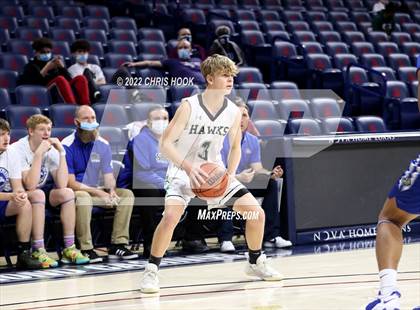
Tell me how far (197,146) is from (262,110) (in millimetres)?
4552

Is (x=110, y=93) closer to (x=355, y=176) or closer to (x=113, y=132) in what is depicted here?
(x=113, y=132)

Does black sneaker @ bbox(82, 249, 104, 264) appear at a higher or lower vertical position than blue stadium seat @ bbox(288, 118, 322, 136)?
lower

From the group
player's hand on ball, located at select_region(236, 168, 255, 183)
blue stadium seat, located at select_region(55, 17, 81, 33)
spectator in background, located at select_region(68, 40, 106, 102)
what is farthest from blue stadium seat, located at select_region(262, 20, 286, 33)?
player's hand on ball, located at select_region(236, 168, 255, 183)

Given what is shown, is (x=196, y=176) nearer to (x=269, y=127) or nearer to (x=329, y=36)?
(x=269, y=127)

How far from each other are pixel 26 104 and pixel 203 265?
12.1 feet

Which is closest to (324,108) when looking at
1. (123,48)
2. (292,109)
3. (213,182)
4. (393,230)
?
(292,109)

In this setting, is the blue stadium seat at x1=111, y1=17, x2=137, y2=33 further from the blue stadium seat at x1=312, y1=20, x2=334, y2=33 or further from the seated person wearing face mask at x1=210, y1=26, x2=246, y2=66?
the blue stadium seat at x1=312, y1=20, x2=334, y2=33

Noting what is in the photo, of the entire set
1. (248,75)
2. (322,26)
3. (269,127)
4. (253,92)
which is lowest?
(269,127)

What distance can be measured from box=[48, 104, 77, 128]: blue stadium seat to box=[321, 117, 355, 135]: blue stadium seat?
3.13 m

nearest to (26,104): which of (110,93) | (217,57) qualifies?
(110,93)

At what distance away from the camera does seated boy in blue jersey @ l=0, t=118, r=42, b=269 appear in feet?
28.7

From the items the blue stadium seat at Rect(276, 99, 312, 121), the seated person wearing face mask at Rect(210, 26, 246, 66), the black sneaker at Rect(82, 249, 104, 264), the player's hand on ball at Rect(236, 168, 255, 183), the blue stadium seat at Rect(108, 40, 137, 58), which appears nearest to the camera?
the black sneaker at Rect(82, 249, 104, 264)

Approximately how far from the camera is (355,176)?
10.6 metres

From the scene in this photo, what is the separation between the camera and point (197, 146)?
7.53 m
